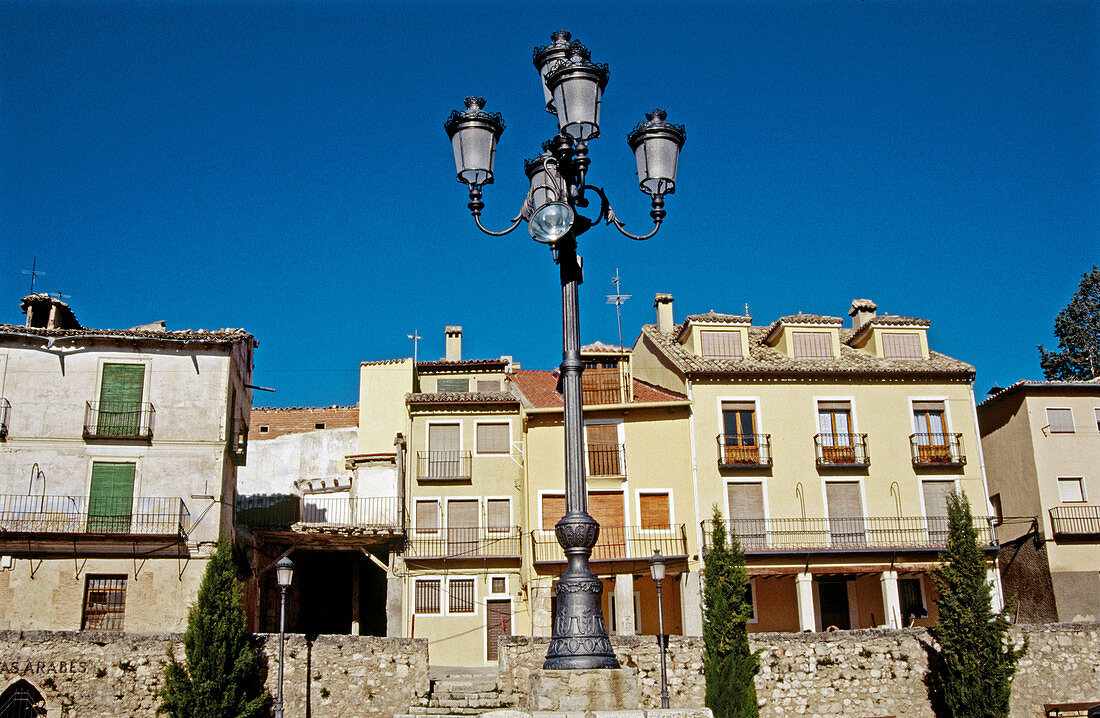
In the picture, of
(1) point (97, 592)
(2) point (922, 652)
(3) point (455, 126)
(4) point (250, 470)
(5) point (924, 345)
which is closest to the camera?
(3) point (455, 126)

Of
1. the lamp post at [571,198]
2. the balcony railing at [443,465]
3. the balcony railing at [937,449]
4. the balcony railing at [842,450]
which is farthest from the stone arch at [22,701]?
the balcony railing at [937,449]

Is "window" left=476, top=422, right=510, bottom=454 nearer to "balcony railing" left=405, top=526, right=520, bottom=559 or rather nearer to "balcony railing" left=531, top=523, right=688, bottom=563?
"balcony railing" left=405, top=526, right=520, bottom=559

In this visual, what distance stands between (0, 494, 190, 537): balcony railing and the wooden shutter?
43.2ft

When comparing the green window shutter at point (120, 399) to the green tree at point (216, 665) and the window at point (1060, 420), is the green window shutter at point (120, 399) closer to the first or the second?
the green tree at point (216, 665)

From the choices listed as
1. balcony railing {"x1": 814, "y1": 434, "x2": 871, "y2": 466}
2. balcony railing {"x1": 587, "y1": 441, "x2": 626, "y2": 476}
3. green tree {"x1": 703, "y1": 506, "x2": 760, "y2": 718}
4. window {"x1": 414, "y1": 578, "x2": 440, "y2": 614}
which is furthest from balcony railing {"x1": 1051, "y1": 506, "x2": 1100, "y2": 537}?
window {"x1": 414, "y1": 578, "x2": 440, "y2": 614}

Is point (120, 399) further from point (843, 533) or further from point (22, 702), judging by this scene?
point (843, 533)

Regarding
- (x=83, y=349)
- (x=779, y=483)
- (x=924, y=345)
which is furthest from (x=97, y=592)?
(x=924, y=345)

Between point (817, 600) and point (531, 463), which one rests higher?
point (531, 463)

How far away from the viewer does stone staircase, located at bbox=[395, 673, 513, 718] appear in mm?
23266

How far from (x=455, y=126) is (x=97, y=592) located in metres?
20.8

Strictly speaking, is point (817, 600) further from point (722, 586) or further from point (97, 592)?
point (97, 592)

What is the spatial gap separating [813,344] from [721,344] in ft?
10.5

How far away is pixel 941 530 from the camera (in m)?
32.1

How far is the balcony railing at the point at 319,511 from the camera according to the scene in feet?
111
